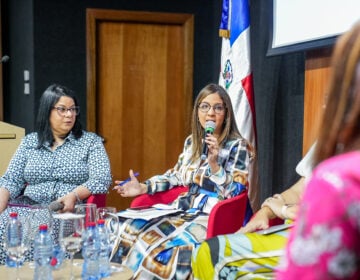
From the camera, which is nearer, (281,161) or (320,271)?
(320,271)

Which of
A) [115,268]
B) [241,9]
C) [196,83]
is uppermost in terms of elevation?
[241,9]

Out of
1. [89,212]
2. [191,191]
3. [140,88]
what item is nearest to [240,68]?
[191,191]

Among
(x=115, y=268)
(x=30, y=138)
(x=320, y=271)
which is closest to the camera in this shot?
(x=320, y=271)

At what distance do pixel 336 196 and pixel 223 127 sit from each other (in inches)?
87.1

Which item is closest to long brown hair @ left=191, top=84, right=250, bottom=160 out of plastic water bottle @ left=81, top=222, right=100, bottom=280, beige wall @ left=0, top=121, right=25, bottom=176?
plastic water bottle @ left=81, top=222, right=100, bottom=280

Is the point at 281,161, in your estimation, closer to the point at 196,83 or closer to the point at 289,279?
the point at 196,83

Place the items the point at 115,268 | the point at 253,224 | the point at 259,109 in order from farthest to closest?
the point at 259,109 < the point at 253,224 < the point at 115,268

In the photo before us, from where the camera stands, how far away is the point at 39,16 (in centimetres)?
442

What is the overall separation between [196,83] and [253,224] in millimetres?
2690

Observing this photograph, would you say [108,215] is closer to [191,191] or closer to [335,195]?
[191,191]

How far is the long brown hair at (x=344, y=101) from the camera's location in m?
0.66

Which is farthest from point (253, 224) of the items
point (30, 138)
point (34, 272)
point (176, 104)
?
point (176, 104)

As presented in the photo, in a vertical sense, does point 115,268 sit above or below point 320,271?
below

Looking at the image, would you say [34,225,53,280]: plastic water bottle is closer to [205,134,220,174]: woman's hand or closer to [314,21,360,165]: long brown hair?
[205,134,220,174]: woman's hand
